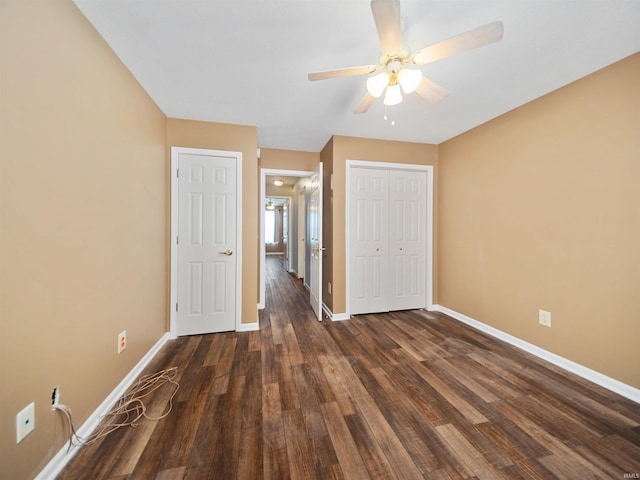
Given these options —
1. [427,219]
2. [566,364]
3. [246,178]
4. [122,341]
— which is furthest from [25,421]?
[427,219]

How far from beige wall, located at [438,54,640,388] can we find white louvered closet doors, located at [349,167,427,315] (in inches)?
25.7

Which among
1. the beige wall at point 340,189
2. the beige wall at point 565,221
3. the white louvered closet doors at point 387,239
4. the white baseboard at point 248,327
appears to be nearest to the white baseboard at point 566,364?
the beige wall at point 565,221

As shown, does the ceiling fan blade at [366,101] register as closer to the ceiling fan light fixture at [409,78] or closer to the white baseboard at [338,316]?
the ceiling fan light fixture at [409,78]

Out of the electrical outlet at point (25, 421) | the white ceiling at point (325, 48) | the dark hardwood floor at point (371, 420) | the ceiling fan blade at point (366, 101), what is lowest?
the dark hardwood floor at point (371, 420)

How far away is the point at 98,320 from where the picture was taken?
4.90 ft

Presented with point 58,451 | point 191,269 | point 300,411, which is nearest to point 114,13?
point 191,269

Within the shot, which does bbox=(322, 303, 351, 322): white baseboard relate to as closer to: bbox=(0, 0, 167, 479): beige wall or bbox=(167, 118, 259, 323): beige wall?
bbox=(167, 118, 259, 323): beige wall

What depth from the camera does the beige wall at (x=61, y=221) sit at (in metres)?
0.96

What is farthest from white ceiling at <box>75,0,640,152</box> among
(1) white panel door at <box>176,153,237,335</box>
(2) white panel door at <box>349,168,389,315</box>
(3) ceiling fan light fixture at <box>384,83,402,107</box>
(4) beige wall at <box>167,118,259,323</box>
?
(2) white panel door at <box>349,168,389,315</box>

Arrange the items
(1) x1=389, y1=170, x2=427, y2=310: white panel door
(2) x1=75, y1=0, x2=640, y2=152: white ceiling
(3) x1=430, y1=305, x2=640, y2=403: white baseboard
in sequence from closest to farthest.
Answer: (2) x1=75, y1=0, x2=640, y2=152: white ceiling → (3) x1=430, y1=305, x2=640, y2=403: white baseboard → (1) x1=389, y1=170, x2=427, y2=310: white panel door

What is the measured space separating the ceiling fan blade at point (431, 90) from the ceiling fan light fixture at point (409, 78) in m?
0.12

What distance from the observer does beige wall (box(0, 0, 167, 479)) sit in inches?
37.9

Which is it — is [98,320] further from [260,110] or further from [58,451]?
[260,110]

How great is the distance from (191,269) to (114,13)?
2133mm
